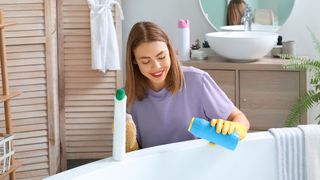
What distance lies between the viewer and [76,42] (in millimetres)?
3412

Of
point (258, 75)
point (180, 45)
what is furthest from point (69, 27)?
point (258, 75)

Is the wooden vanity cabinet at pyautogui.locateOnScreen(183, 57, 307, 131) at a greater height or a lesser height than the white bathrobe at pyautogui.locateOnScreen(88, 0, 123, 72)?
lesser

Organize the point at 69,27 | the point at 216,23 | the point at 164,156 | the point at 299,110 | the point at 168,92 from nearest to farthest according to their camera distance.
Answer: the point at 164,156
the point at 168,92
the point at 299,110
the point at 69,27
the point at 216,23

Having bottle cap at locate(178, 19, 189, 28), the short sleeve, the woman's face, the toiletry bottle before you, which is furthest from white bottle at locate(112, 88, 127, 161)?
bottle cap at locate(178, 19, 189, 28)

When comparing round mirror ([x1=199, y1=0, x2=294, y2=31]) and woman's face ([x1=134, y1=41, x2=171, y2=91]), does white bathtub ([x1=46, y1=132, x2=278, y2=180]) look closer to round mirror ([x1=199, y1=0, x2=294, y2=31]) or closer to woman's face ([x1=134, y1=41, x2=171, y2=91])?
woman's face ([x1=134, y1=41, x2=171, y2=91])

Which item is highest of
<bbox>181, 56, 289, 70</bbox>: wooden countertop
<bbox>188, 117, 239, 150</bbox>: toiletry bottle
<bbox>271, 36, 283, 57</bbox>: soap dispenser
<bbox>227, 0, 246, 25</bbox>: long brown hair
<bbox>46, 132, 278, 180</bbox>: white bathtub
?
<bbox>227, 0, 246, 25</bbox>: long brown hair

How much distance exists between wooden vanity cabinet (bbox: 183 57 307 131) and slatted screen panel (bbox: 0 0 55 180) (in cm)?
101

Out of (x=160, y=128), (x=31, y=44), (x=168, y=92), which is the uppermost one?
(x=31, y=44)

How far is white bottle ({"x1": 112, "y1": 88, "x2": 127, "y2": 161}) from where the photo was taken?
1.57 meters

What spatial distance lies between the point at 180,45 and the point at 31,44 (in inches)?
38.6

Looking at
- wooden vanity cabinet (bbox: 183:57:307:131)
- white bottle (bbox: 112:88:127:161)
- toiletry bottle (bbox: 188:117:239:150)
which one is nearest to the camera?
white bottle (bbox: 112:88:127:161)

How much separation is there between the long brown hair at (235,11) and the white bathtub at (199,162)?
1.74 metres

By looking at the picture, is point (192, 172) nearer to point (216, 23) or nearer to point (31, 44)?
point (31, 44)

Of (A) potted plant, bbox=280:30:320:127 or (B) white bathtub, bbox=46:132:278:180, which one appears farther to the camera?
(A) potted plant, bbox=280:30:320:127
